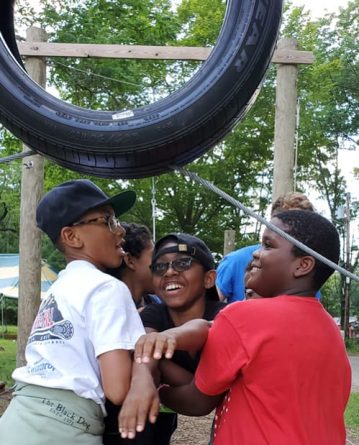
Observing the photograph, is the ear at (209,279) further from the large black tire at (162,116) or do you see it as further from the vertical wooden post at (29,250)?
the vertical wooden post at (29,250)

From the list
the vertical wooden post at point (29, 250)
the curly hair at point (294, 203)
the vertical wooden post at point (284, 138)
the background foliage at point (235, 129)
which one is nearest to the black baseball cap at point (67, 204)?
the curly hair at point (294, 203)

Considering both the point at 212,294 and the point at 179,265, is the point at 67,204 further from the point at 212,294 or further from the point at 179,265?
the point at 212,294

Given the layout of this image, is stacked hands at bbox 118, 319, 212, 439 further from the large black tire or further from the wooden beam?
the wooden beam

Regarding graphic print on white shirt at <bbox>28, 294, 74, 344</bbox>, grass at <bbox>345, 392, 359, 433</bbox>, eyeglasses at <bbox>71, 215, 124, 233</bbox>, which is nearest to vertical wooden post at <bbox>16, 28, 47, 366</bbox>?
grass at <bbox>345, 392, 359, 433</bbox>

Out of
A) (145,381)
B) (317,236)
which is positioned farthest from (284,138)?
(145,381)

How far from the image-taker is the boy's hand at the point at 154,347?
4.70ft

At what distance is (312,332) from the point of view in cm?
158

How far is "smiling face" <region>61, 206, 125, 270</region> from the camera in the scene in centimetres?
182

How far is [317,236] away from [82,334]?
0.67 m

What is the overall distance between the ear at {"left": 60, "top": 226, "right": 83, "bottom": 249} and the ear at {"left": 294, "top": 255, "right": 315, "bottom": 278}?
1.95 feet

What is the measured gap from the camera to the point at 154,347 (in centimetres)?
144

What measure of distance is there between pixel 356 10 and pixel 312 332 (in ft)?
75.5

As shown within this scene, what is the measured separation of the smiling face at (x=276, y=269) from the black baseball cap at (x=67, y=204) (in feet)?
1.53

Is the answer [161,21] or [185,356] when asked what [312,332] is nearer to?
[185,356]
